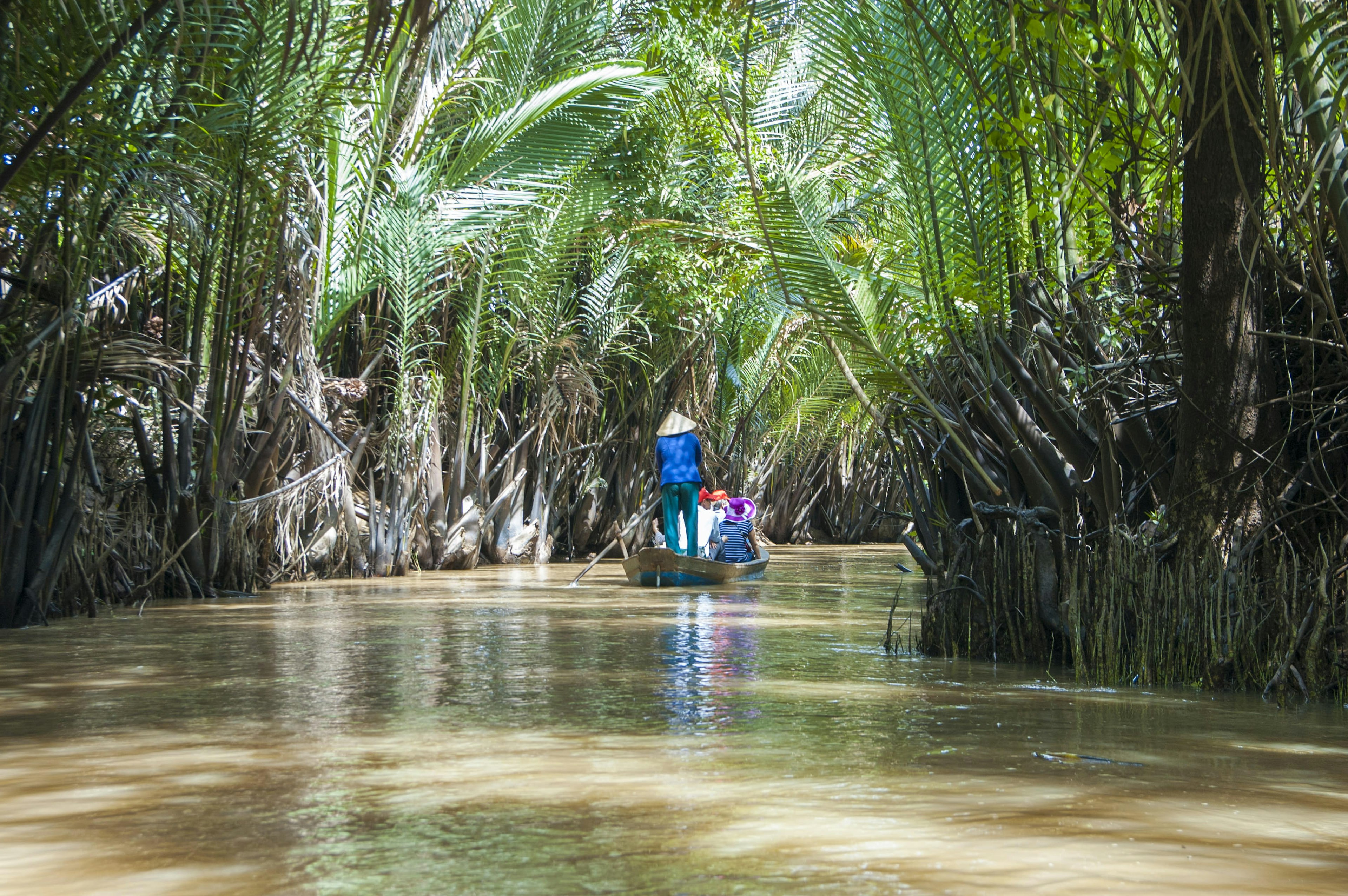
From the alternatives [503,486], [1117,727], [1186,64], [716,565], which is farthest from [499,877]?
[503,486]

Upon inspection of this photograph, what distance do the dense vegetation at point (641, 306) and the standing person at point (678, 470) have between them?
219 centimetres

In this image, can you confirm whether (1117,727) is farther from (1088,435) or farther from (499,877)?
(499,877)

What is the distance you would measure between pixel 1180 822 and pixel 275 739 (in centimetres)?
266

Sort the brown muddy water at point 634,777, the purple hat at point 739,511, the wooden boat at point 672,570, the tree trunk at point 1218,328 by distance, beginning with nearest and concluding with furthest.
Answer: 1. the brown muddy water at point 634,777
2. the tree trunk at point 1218,328
3. the wooden boat at point 672,570
4. the purple hat at point 739,511

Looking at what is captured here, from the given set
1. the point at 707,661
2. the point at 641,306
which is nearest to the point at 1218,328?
the point at 707,661

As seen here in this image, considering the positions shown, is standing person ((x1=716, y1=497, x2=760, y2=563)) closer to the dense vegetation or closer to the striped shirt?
the striped shirt

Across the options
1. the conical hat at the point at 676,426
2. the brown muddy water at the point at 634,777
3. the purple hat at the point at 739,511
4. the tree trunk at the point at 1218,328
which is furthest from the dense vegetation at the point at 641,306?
the purple hat at the point at 739,511

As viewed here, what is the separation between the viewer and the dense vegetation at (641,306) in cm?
483

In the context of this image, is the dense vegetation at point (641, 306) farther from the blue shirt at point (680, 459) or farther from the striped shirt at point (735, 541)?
the striped shirt at point (735, 541)

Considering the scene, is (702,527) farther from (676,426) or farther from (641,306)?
(641,306)

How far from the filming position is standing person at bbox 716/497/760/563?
13922mm

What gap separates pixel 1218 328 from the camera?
5.11 metres

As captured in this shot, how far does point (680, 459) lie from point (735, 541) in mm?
1326

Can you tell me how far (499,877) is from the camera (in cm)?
249
